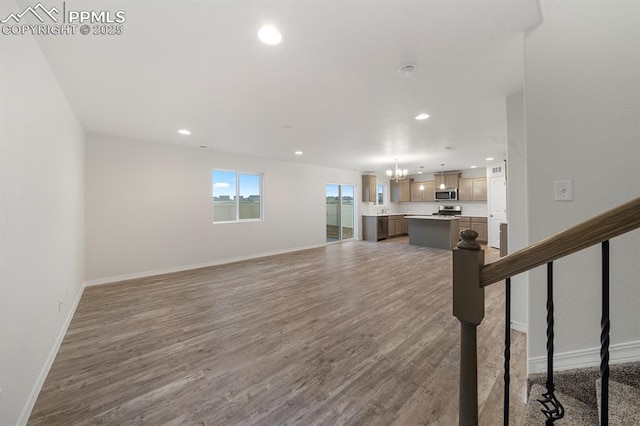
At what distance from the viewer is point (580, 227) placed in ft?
2.38

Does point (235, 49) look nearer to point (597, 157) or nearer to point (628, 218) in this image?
point (628, 218)

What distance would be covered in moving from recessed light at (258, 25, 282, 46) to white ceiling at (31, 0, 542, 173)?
0.05m

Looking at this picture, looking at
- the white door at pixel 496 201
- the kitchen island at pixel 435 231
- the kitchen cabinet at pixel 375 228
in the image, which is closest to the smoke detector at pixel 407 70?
the kitchen island at pixel 435 231

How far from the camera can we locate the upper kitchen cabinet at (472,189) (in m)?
8.21

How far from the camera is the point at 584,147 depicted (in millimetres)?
1515

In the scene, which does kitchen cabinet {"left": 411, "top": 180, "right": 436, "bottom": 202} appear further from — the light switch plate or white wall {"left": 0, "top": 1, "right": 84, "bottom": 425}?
white wall {"left": 0, "top": 1, "right": 84, "bottom": 425}

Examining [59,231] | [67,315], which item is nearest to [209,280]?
[67,315]

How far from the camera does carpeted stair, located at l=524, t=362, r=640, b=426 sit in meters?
0.99

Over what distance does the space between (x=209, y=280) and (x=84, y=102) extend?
3.06m

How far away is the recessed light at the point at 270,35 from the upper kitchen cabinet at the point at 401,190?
901 cm

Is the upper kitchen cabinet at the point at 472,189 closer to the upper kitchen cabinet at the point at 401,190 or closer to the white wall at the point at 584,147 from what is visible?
the upper kitchen cabinet at the point at 401,190

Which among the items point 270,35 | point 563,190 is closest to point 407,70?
point 270,35
